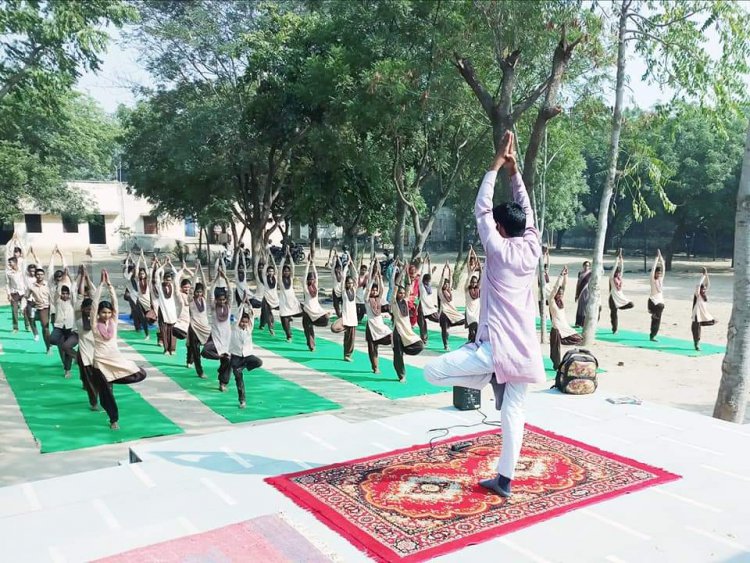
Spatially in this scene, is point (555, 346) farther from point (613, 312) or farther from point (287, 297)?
point (287, 297)

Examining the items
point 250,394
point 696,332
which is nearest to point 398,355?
point 250,394

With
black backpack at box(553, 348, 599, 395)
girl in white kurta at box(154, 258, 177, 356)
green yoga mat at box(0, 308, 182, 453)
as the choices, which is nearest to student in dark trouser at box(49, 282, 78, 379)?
green yoga mat at box(0, 308, 182, 453)

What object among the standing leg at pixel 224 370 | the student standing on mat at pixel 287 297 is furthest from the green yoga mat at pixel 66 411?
the student standing on mat at pixel 287 297

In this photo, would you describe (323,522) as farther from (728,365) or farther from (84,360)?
(728,365)

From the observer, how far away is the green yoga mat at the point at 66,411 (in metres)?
7.15

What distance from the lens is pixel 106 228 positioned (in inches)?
1452

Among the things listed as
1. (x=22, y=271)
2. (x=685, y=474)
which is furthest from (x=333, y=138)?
(x=685, y=474)

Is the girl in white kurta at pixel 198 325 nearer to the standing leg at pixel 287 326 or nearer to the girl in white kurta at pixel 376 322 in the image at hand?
the girl in white kurta at pixel 376 322

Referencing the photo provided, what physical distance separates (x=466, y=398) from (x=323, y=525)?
2.85 metres

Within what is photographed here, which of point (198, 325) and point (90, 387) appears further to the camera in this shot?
point (198, 325)

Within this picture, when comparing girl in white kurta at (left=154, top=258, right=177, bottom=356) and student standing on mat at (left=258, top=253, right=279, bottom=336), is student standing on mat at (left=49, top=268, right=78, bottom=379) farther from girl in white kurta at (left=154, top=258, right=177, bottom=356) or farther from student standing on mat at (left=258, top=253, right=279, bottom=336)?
student standing on mat at (left=258, top=253, right=279, bottom=336)

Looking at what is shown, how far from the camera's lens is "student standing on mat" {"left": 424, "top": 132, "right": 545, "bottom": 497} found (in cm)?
419

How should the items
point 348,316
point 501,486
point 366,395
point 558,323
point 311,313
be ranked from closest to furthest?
point 501,486
point 366,395
point 558,323
point 348,316
point 311,313

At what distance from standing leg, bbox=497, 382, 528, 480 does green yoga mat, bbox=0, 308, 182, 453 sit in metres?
4.36
